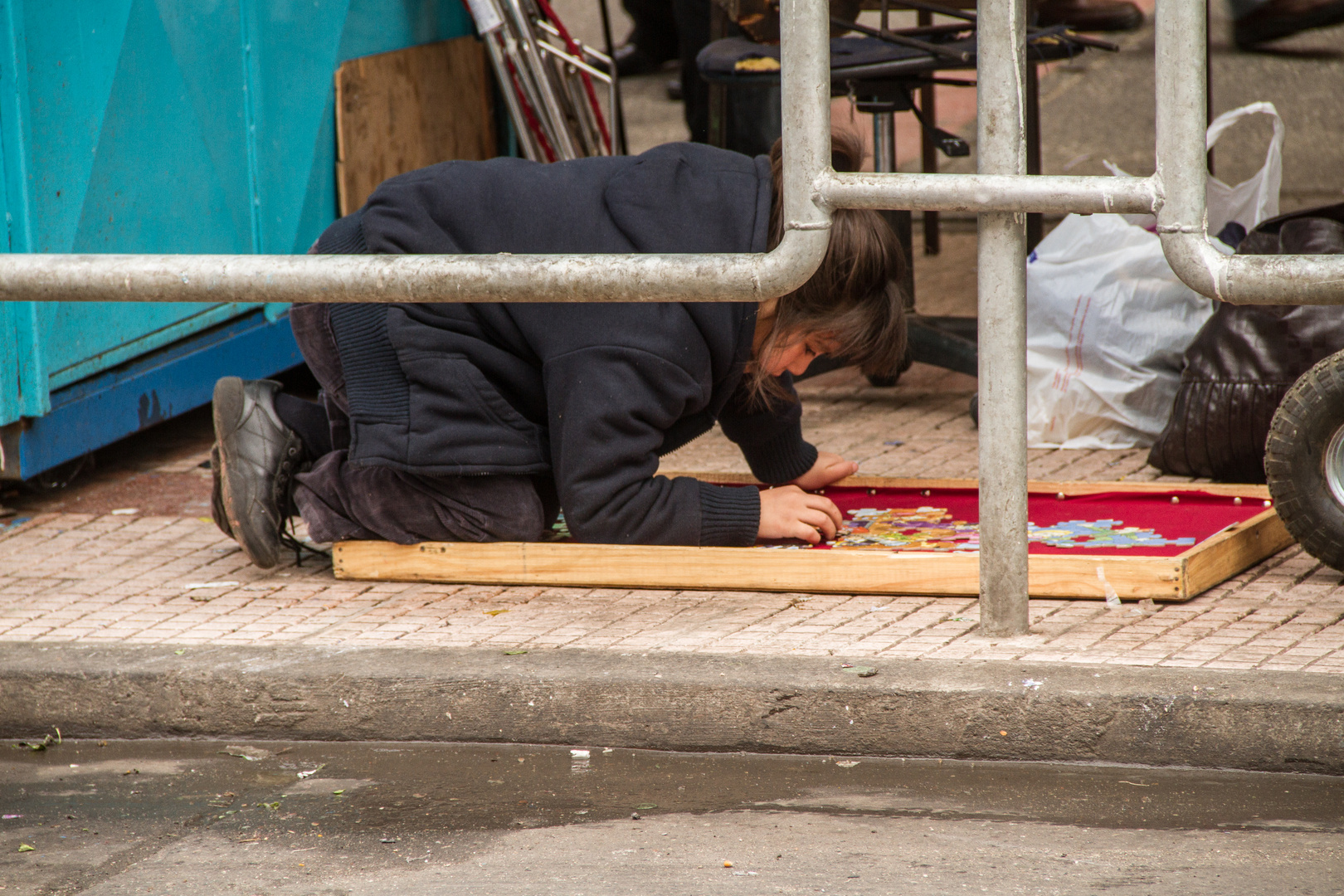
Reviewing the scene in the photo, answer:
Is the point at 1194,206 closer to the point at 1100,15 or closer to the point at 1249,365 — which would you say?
the point at 1249,365

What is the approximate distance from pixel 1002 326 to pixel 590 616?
0.93 meters

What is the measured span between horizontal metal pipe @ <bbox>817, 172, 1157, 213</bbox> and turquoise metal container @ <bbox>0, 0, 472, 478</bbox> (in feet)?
6.93

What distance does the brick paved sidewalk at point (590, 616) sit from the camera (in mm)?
2719

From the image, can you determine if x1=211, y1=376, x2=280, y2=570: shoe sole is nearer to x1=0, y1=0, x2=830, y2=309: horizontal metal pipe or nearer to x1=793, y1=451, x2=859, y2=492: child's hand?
x1=0, y1=0, x2=830, y2=309: horizontal metal pipe

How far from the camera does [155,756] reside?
105 inches

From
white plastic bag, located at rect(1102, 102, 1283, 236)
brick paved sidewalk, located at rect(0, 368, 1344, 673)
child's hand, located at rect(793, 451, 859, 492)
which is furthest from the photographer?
white plastic bag, located at rect(1102, 102, 1283, 236)

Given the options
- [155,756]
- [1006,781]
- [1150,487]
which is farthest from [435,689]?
[1150,487]

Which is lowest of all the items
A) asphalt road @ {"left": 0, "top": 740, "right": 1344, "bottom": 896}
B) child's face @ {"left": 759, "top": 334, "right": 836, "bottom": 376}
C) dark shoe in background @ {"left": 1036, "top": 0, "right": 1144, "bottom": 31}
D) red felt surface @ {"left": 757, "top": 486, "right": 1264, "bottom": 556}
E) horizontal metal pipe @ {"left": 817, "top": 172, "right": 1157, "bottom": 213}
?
asphalt road @ {"left": 0, "top": 740, "right": 1344, "bottom": 896}

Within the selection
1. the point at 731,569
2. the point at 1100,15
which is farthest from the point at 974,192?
the point at 1100,15

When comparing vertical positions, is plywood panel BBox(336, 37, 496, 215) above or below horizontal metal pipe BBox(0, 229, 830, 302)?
above

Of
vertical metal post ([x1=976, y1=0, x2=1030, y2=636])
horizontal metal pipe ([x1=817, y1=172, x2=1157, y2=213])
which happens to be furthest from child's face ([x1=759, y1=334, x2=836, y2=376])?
horizontal metal pipe ([x1=817, y1=172, x2=1157, y2=213])

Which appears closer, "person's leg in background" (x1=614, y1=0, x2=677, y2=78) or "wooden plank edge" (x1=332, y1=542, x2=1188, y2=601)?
"wooden plank edge" (x1=332, y1=542, x2=1188, y2=601)

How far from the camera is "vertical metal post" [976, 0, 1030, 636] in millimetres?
2512

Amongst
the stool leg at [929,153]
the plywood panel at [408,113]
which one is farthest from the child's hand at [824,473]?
the stool leg at [929,153]
